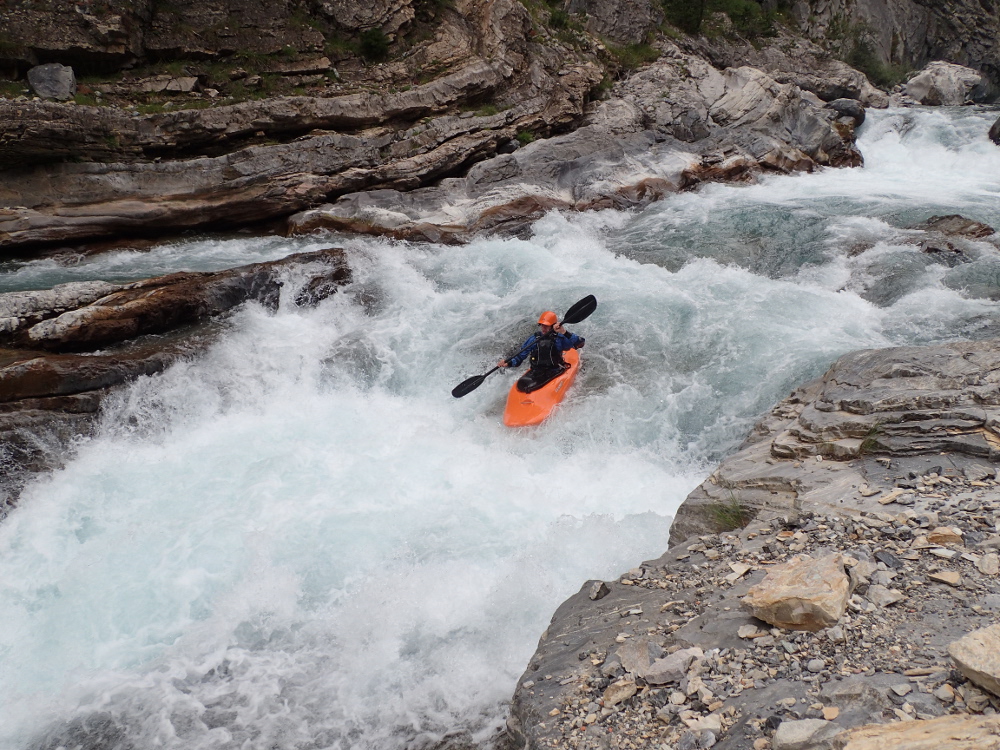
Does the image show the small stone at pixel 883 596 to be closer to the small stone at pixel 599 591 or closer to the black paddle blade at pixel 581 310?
the small stone at pixel 599 591

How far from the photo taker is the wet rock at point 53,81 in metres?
10.6

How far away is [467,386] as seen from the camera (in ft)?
23.4

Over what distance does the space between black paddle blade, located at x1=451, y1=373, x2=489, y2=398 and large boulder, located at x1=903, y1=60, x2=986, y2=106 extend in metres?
21.3

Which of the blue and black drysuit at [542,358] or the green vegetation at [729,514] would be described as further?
the blue and black drysuit at [542,358]

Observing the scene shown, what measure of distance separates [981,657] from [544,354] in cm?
516

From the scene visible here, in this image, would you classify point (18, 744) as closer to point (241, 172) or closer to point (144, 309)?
point (144, 309)

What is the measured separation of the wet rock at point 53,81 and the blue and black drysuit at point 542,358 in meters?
8.94

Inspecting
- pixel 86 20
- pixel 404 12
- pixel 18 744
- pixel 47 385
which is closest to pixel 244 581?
pixel 18 744

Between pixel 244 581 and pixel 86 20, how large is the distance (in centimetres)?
1086

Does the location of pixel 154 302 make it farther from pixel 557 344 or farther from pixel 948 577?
pixel 948 577

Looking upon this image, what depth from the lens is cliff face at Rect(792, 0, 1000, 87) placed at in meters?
24.3

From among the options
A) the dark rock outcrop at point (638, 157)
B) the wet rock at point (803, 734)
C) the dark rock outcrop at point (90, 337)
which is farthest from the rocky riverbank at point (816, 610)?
the dark rock outcrop at point (638, 157)

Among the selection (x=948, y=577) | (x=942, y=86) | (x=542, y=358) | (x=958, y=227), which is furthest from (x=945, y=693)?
(x=942, y=86)

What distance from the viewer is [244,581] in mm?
4934
